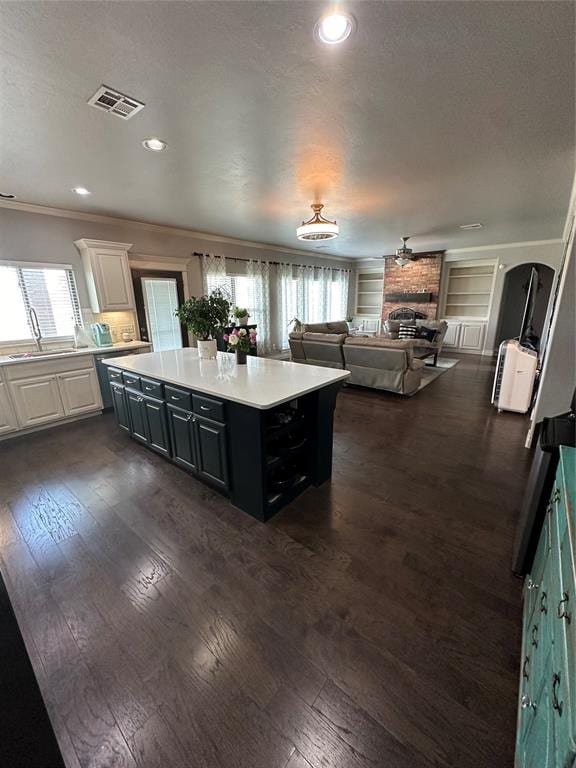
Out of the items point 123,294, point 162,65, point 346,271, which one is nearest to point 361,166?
point 162,65

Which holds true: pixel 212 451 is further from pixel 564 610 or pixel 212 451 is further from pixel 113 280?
pixel 113 280

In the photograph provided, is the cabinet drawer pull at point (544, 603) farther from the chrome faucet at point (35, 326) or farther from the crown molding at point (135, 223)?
the crown molding at point (135, 223)

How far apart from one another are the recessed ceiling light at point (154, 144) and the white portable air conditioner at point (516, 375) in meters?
4.23

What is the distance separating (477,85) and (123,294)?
4472 millimetres

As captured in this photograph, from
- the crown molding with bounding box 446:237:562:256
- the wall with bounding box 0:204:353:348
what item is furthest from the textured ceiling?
the crown molding with bounding box 446:237:562:256

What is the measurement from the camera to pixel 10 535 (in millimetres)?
2100

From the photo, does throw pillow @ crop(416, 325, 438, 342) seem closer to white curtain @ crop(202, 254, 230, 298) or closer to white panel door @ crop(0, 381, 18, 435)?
white curtain @ crop(202, 254, 230, 298)

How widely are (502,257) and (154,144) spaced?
8.05 m

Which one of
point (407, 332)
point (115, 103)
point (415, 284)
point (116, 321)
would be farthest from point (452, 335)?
point (115, 103)

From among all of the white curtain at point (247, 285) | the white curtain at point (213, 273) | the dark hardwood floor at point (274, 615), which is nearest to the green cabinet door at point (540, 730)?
the dark hardwood floor at point (274, 615)

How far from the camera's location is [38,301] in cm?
394

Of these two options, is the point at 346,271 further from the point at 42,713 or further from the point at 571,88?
the point at 42,713

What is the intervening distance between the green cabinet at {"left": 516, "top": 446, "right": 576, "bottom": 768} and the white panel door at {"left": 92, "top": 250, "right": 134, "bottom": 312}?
5.02m

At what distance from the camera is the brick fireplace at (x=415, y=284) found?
27.0 ft
